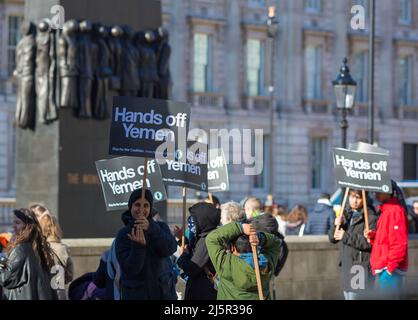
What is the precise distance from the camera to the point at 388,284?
11.8 m

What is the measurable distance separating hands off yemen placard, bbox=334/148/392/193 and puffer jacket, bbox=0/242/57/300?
5036 mm

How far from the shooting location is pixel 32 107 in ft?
57.3

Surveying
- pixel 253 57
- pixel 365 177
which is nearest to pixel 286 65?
pixel 253 57

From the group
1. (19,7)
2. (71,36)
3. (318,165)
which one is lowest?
(318,165)

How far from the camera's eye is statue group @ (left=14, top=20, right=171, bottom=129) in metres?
17.2

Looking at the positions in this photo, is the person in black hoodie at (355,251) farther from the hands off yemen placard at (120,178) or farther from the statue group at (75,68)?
the statue group at (75,68)

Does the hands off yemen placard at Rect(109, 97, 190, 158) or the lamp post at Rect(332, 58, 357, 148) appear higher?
the lamp post at Rect(332, 58, 357, 148)

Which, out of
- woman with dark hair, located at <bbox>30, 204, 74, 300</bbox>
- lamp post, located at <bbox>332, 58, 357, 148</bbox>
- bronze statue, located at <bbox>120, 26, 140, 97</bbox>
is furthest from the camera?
lamp post, located at <bbox>332, 58, 357, 148</bbox>

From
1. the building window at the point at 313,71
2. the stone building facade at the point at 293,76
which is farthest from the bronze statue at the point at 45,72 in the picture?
the building window at the point at 313,71

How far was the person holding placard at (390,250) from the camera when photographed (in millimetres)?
11742

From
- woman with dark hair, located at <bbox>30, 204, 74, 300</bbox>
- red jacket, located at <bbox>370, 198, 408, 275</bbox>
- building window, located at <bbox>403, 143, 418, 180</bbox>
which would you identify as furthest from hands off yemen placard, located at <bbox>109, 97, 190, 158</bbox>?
building window, located at <bbox>403, 143, 418, 180</bbox>

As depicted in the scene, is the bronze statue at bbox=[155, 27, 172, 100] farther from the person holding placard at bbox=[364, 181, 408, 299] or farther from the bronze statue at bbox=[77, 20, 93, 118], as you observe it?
the person holding placard at bbox=[364, 181, 408, 299]

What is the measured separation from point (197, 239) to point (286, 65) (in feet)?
124

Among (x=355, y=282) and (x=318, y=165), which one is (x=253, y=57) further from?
(x=355, y=282)
